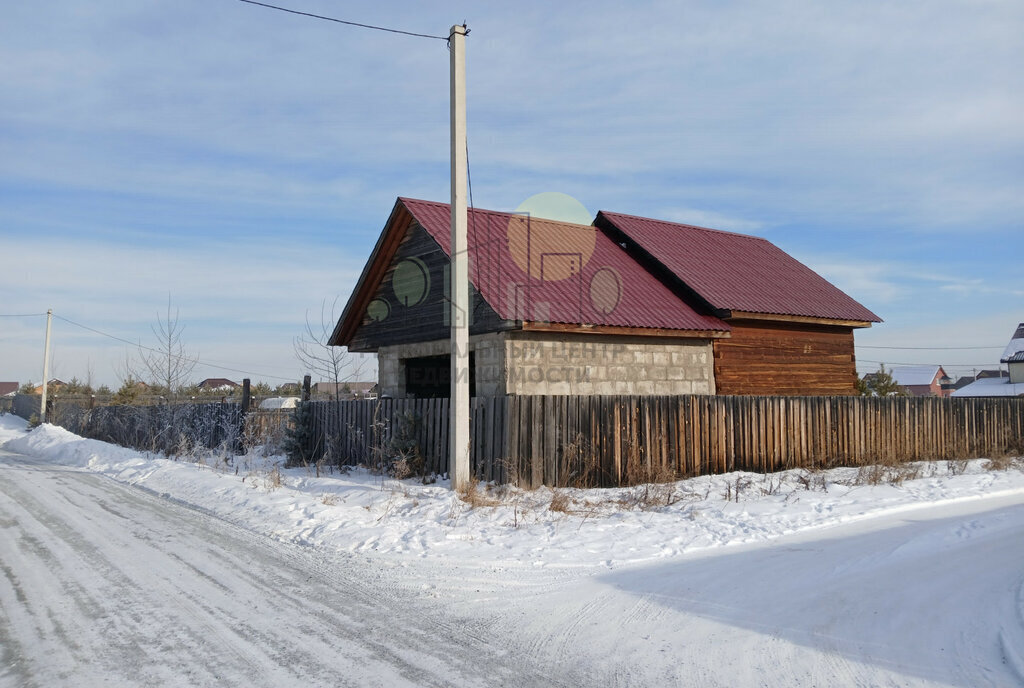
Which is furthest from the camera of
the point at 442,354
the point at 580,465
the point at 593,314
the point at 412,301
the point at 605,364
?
the point at 412,301

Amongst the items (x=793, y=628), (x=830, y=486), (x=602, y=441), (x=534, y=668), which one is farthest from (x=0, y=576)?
(x=830, y=486)

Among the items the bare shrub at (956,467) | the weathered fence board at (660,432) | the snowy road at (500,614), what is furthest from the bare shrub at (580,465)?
the bare shrub at (956,467)

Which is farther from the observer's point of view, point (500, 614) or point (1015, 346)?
point (1015, 346)

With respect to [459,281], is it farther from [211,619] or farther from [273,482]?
[211,619]

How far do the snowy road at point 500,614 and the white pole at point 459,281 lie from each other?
303 cm

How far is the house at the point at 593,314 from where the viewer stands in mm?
14141

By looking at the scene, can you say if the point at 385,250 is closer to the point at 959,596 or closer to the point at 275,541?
the point at 275,541

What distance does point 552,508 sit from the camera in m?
9.95

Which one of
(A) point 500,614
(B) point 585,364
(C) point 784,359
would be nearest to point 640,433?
(B) point 585,364

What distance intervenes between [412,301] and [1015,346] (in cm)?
5057

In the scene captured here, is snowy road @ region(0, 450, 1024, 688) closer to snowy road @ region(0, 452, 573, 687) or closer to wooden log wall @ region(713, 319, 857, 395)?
snowy road @ region(0, 452, 573, 687)

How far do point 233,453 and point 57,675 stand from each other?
615 inches

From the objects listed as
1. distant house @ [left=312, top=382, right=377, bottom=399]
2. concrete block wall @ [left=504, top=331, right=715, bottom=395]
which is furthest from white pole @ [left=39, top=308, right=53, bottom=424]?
concrete block wall @ [left=504, top=331, right=715, bottom=395]

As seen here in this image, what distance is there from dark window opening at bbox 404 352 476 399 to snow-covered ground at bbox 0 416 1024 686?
Answer: 4935mm
